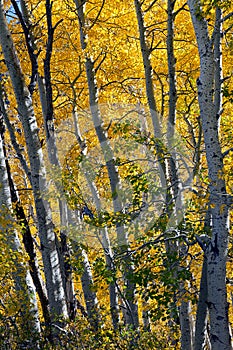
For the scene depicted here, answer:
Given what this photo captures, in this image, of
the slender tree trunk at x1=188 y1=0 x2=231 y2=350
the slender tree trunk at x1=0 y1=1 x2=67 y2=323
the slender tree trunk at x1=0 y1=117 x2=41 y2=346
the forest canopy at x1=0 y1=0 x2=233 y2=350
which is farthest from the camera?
the slender tree trunk at x1=0 y1=117 x2=41 y2=346

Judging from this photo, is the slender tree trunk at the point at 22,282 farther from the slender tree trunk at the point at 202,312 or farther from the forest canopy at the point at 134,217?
the slender tree trunk at the point at 202,312

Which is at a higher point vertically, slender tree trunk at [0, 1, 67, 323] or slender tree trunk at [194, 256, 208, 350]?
slender tree trunk at [0, 1, 67, 323]

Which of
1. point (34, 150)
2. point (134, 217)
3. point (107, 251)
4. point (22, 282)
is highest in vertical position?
point (34, 150)

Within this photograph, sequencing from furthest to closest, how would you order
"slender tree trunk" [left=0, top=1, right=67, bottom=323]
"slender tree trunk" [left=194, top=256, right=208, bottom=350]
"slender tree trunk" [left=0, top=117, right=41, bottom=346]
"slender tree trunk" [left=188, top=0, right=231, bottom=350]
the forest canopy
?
"slender tree trunk" [left=0, top=117, right=41, bottom=346]
"slender tree trunk" [left=0, top=1, right=67, bottom=323]
"slender tree trunk" [left=194, top=256, right=208, bottom=350]
the forest canopy
"slender tree trunk" [left=188, top=0, right=231, bottom=350]

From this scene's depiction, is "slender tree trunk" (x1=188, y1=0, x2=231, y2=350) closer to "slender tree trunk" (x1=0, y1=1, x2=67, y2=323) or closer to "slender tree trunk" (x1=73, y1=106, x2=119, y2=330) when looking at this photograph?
"slender tree trunk" (x1=73, y1=106, x2=119, y2=330)

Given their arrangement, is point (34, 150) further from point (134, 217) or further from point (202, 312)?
point (202, 312)


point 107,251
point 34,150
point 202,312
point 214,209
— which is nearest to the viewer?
point 214,209

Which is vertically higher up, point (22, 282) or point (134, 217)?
point (134, 217)

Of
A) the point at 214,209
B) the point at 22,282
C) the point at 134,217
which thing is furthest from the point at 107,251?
the point at 214,209

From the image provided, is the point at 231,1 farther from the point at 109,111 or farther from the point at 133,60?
the point at 109,111

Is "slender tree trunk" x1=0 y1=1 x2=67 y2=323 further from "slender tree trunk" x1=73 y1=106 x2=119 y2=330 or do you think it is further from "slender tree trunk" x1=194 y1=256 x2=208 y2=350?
"slender tree trunk" x1=194 y1=256 x2=208 y2=350

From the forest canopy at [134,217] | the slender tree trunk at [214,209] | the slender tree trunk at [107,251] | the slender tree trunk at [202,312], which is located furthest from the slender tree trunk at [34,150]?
the slender tree trunk at [214,209]

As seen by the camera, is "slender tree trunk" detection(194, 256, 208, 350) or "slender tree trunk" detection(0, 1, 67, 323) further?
"slender tree trunk" detection(0, 1, 67, 323)

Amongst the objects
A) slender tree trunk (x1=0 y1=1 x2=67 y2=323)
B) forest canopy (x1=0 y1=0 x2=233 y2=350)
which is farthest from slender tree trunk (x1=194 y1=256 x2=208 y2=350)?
slender tree trunk (x1=0 y1=1 x2=67 y2=323)
